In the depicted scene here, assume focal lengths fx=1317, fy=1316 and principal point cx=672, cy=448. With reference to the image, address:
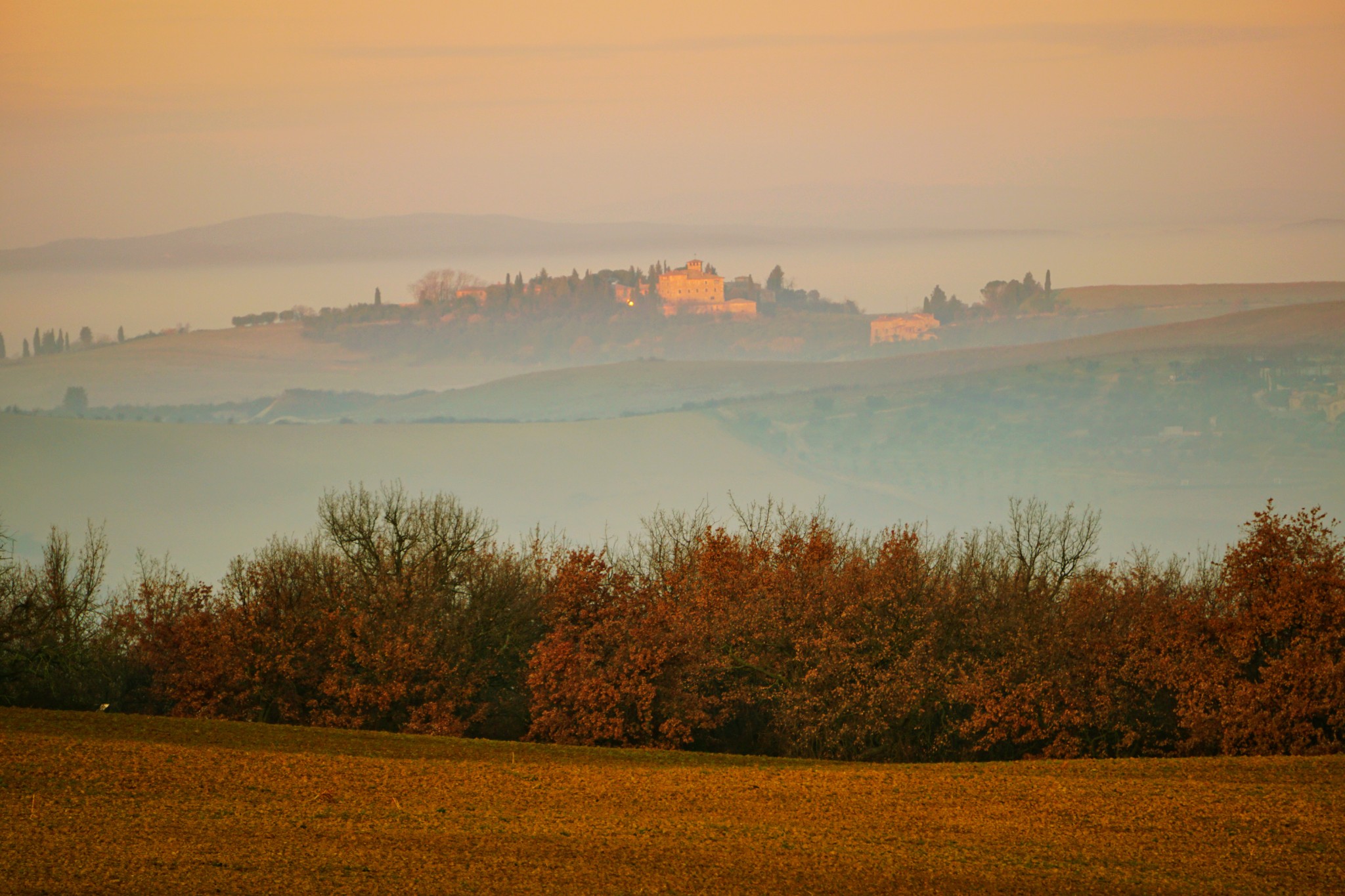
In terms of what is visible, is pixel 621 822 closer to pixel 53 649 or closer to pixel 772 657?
pixel 772 657

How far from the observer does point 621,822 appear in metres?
28.7

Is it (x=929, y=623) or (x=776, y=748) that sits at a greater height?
(x=929, y=623)

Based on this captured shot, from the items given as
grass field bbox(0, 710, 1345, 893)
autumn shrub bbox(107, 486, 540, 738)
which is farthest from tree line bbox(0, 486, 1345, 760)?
grass field bbox(0, 710, 1345, 893)

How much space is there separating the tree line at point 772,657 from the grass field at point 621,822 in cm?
946

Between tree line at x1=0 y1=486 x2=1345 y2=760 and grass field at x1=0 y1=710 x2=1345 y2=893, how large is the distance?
9457mm

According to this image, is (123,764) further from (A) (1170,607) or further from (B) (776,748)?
(A) (1170,607)

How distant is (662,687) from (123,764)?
2657cm

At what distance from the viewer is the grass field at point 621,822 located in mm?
23609

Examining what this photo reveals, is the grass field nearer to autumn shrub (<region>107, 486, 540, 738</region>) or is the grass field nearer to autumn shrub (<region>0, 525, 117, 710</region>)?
autumn shrub (<region>0, 525, 117, 710</region>)

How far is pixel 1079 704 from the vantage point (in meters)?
50.4

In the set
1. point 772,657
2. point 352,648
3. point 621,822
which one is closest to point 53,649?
point 352,648

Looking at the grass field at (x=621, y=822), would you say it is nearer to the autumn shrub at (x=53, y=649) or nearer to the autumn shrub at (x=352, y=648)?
the autumn shrub at (x=53, y=649)

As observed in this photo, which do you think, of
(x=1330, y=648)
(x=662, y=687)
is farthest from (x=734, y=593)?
(x=1330, y=648)

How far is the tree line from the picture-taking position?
153 ft
